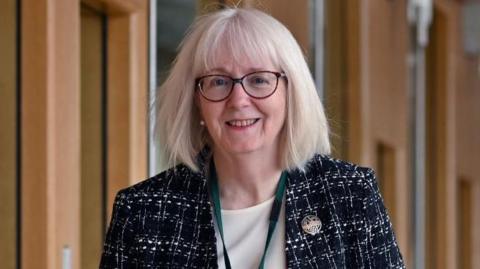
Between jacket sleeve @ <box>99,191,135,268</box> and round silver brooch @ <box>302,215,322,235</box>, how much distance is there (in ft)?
1.28

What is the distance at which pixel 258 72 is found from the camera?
2.52 metres

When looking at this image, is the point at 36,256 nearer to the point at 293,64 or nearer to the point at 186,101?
the point at 186,101

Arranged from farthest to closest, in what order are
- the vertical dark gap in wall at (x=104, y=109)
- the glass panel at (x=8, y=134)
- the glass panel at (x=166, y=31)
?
1. the glass panel at (x=166, y=31)
2. the vertical dark gap in wall at (x=104, y=109)
3. the glass panel at (x=8, y=134)

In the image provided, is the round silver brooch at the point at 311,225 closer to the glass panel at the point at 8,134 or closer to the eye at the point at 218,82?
the eye at the point at 218,82

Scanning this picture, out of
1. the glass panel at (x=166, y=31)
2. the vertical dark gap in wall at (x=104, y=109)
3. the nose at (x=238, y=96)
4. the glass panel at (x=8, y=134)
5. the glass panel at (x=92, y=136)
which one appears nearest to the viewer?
the nose at (x=238, y=96)

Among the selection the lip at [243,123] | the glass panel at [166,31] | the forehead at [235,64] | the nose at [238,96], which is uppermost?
the glass panel at [166,31]

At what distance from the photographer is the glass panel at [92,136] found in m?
4.19

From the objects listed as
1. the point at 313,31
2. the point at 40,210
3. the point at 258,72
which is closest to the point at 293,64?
the point at 258,72

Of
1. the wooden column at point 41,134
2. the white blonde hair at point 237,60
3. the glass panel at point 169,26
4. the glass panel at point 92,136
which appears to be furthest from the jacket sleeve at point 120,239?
the glass panel at point 169,26

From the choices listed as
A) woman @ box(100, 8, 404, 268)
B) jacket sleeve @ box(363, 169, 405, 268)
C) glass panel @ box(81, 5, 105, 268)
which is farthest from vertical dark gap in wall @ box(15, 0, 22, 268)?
jacket sleeve @ box(363, 169, 405, 268)

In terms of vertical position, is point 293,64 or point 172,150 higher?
point 293,64

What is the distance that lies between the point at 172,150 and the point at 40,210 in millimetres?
945

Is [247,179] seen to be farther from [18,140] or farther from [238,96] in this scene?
[18,140]

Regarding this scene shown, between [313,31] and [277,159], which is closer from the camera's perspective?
[277,159]
